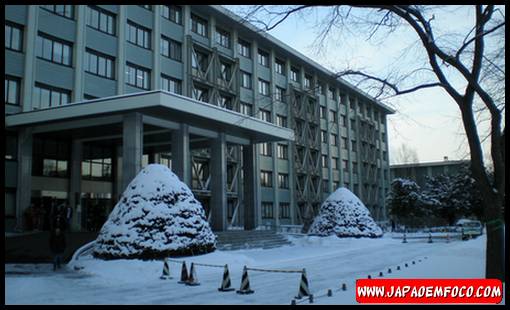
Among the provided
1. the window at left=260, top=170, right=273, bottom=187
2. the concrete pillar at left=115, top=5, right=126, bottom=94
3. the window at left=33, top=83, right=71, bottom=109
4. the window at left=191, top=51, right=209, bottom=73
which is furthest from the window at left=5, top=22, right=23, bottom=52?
the window at left=260, top=170, right=273, bottom=187

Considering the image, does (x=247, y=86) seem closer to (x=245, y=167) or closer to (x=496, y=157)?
(x=245, y=167)

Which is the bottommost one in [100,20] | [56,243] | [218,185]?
[56,243]

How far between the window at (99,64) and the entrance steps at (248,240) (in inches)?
532

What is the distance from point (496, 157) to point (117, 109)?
17.6 meters

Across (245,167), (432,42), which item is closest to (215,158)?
(245,167)

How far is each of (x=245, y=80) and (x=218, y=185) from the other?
1978 cm

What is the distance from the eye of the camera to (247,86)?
156ft

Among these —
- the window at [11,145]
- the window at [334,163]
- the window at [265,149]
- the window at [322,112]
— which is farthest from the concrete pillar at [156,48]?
the window at [334,163]

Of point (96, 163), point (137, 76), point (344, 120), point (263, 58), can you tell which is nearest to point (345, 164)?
point (344, 120)

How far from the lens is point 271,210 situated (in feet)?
160

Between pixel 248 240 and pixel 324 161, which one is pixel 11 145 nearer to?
pixel 248 240

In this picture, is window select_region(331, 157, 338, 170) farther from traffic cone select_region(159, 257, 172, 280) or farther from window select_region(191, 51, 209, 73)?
traffic cone select_region(159, 257, 172, 280)

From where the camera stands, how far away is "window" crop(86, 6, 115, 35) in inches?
1257

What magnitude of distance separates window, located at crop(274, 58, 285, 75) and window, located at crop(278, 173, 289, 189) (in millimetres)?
10931
